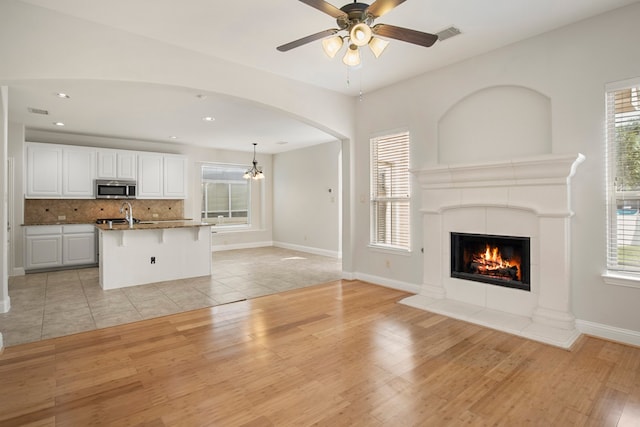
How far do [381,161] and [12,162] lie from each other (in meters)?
6.75

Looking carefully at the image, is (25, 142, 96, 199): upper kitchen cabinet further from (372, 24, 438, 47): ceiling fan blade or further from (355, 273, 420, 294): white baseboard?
(372, 24, 438, 47): ceiling fan blade

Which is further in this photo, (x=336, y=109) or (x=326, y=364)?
(x=336, y=109)

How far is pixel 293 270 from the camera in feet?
21.4

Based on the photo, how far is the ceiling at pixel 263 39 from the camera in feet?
9.86

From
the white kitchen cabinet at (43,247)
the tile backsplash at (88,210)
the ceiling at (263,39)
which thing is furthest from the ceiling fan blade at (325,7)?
the tile backsplash at (88,210)

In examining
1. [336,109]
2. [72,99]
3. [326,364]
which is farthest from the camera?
[336,109]

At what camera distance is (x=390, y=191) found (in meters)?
5.13

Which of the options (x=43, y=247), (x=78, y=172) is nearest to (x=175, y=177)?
(x=78, y=172)

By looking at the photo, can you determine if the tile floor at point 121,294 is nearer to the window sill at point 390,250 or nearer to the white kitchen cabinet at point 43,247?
the white kitchen cabinet at point 43,247

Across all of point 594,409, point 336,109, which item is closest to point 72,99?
point 336,109

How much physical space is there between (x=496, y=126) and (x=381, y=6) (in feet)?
7.86

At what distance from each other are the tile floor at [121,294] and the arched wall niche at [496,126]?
3.02 metres

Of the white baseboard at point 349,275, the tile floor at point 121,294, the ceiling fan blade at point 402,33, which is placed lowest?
the tile floor at point 121,294

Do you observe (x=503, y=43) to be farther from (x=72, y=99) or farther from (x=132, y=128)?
(x=132, y=128)
